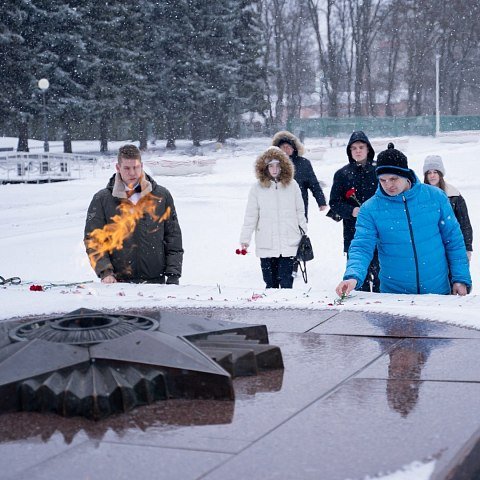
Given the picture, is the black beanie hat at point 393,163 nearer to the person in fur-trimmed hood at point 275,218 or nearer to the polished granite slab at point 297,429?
the polished granite slab at point 297,429

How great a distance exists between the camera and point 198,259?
11.7 m

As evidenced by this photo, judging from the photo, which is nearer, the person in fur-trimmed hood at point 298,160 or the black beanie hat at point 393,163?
the black beanie hat at point 393,163

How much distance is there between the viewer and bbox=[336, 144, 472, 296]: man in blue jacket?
15.6ft

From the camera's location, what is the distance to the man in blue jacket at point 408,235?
4754mm

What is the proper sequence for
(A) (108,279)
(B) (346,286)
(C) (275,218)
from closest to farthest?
(B) (346,286)
(A) (108,279)
(C) (275,218)

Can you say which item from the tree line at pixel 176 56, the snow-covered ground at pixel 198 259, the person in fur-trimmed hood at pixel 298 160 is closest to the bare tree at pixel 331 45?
the tree line at pixel 176 56

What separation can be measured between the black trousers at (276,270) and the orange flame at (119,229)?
2077mm

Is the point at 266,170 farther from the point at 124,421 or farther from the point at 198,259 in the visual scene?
the point at 124,421

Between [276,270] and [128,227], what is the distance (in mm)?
2265

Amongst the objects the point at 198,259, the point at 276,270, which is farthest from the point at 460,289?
the point at 198,259

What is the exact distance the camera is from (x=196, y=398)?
10.2 ft

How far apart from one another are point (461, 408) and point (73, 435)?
1220 mm

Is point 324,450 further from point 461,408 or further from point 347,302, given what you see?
point 347,302

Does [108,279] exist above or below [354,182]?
below
